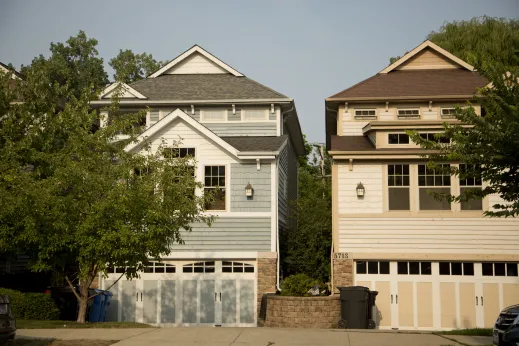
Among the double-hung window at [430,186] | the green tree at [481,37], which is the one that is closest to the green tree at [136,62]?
the green tree at [481,37]

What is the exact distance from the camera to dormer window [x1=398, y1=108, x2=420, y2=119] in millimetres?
A: 22719

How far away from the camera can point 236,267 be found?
70.2 ft

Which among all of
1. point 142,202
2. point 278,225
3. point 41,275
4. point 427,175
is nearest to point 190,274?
point 278,225

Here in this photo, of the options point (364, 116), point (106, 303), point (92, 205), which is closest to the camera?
point (92, 205)

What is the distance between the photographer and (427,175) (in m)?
20.8

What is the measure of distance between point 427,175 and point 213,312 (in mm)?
8224

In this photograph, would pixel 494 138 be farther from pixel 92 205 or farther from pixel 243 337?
Result: pixel 92 205

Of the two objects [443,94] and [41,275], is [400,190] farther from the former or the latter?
[41,275]

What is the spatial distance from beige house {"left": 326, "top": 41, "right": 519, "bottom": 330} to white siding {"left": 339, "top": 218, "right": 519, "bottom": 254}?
0.03 metres

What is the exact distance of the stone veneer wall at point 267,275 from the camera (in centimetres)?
2089

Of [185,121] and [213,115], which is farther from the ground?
[213,115]

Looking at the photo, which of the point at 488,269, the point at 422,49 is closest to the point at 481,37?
the point at 422,49

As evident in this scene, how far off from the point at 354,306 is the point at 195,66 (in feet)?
42.7

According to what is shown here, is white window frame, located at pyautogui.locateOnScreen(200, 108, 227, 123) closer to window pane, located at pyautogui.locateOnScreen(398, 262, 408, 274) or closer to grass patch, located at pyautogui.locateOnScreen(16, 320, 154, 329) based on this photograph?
window pane, located at pyautogui.locateOnScreen(398, 262, 408, 274)
